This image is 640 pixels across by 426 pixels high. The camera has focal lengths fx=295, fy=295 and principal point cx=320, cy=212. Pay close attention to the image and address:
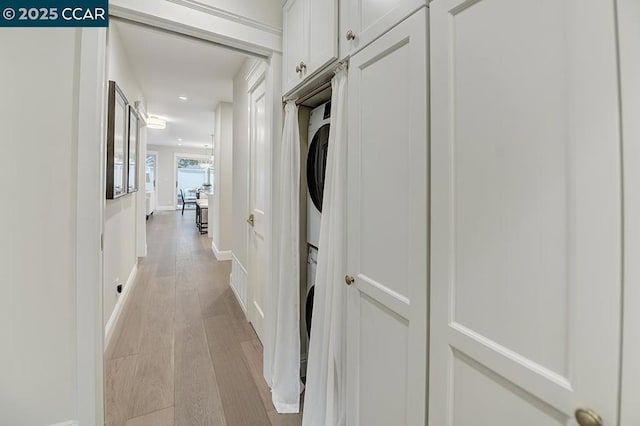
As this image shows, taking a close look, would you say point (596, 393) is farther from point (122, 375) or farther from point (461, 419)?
point (122, 375)

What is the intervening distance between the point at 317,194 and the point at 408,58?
0.97 metres

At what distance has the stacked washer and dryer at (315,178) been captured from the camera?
1.71 metres

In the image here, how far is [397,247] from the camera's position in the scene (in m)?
1.01

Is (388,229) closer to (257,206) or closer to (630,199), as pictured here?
(630,199)

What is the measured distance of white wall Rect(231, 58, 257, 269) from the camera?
3.04 m

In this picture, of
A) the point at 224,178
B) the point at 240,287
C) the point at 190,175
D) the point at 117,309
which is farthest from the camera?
the point at 190,175

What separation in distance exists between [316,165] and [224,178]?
3.45 meters

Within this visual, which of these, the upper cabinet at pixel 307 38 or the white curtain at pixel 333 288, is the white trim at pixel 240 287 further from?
the upper cabinet at pixel 307 38

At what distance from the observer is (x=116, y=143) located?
2.51 meters

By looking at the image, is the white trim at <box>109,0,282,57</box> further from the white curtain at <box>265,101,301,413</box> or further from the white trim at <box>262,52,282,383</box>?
the white curtain at <box>265,101,301,413</box>

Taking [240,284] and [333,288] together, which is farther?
[240,284]

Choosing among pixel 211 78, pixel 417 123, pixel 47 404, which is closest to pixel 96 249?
pixel 47 404

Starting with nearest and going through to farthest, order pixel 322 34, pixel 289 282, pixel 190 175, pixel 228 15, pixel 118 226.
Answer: pixel 322 34 → pixel 228 15 → pixel 289 282 → pixel 118 226 → pixel 190 175

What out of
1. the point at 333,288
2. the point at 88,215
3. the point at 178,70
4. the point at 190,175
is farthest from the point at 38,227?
the point at 190,175
